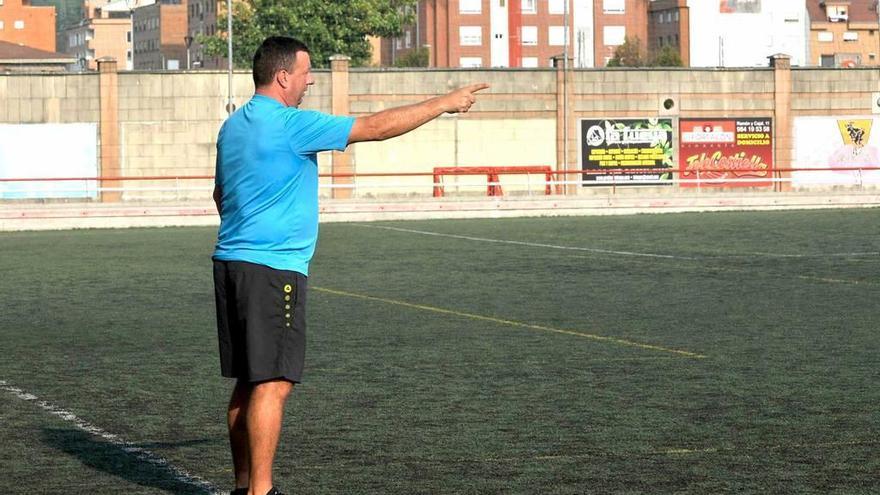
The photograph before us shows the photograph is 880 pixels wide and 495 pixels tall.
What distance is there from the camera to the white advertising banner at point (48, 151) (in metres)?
51.9

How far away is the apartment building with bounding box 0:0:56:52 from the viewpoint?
137 metres

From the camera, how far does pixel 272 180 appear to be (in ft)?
22.4

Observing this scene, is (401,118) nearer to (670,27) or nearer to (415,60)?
(415,60)


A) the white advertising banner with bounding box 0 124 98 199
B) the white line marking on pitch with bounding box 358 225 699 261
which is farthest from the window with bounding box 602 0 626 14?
the white line marking on pitch with bounding box 358 225 699 261

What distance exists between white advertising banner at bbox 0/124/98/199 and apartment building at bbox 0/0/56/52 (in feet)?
282

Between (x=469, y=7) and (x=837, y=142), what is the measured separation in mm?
80295

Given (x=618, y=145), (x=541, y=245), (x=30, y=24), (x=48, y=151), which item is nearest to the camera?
(x=541, y=245)

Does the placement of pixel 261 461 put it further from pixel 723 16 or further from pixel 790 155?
pixel 723 16

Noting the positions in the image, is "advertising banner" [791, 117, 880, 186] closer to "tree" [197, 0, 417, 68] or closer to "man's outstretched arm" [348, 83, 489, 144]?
"tree" [197, 0, 417, 68]

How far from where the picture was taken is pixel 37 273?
75.3 feet

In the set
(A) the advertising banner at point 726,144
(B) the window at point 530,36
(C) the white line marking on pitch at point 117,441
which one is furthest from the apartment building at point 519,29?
(C) the white line marking on pitch at point 117,441

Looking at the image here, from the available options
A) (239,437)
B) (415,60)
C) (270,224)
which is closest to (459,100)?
(270,224)

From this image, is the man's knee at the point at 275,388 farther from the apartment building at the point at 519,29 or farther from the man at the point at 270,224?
the apartment building at the point at 519,29

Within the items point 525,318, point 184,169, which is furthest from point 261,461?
point 184,169
